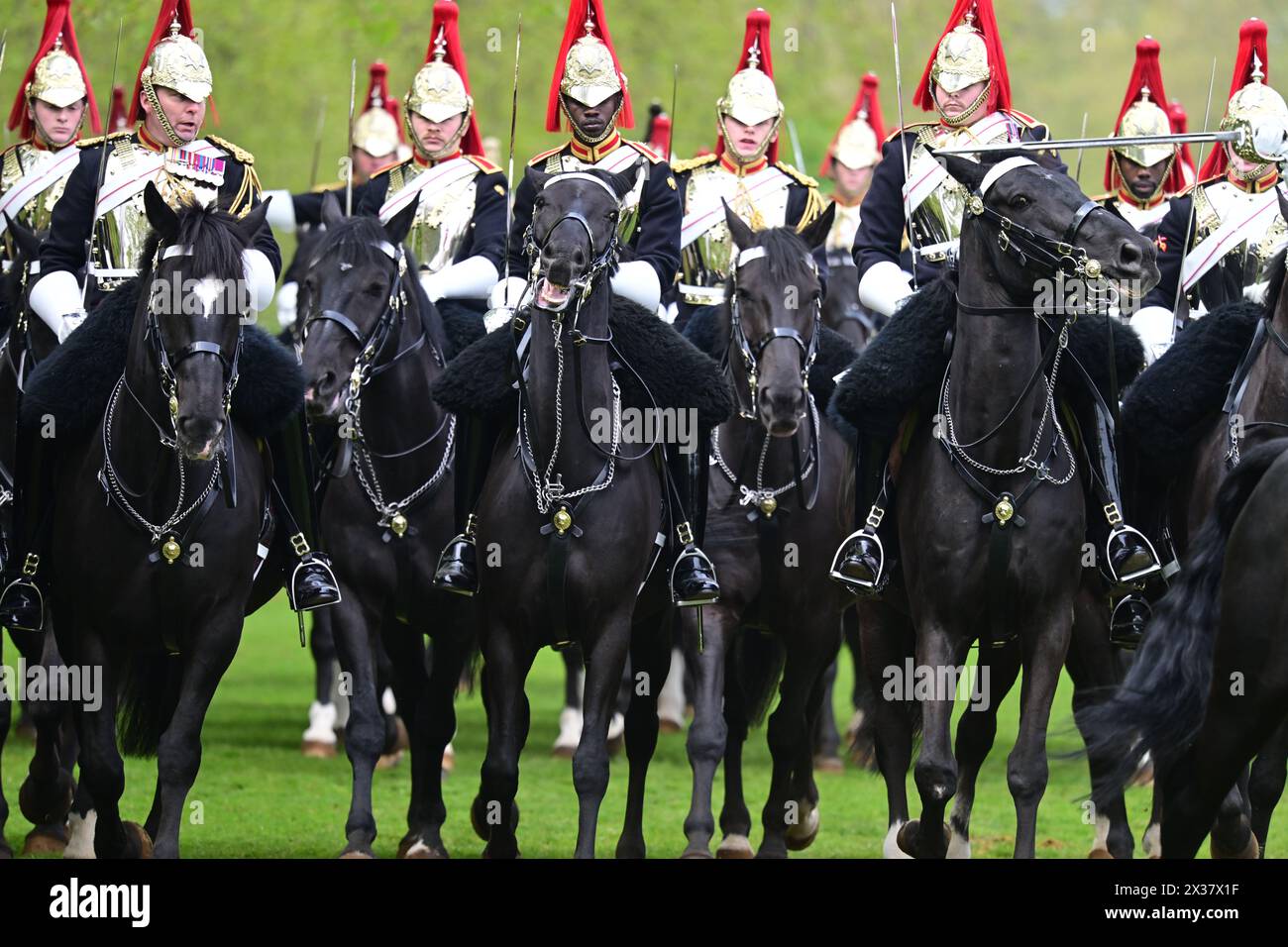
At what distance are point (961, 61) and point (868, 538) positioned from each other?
7.38ft

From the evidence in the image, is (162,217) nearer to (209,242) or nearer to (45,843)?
(209,242)

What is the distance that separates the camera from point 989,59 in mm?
10266

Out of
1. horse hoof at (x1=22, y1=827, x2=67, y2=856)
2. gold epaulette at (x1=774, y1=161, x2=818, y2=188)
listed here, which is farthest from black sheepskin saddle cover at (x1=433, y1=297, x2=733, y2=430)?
horse hoof at (x1=22, y1=827, x2=67, y2=856)

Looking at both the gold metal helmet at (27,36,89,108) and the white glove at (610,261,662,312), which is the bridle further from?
the gold metal helmet at (27,36,89,108)

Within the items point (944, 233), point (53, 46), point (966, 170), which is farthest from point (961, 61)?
point (53, 46)

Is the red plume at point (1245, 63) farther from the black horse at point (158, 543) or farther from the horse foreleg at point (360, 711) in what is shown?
the black horse at point (158, 543)

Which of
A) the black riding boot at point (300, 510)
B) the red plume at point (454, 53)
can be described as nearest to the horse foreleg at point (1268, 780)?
the black riding boot at point (300, 510)

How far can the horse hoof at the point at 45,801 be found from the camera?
10797mm

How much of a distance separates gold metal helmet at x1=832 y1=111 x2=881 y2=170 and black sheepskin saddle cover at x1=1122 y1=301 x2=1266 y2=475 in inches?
302

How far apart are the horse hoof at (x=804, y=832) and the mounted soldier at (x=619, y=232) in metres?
1.89

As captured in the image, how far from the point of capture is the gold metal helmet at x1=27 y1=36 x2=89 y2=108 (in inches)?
459

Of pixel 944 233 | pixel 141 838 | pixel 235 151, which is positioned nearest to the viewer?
pixel 141 838

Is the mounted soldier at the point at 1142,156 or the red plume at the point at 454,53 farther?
the mounted soldier at the point at 1142,156
